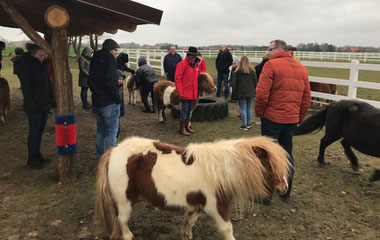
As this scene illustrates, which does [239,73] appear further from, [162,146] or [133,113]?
[162,146]

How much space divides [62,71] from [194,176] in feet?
8.60

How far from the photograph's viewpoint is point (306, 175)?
176 inches

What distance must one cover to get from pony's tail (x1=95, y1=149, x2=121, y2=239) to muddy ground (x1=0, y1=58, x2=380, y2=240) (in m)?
0.33

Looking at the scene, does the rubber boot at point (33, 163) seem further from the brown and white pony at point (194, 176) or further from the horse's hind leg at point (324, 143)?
the horse's hind leg at point (324, 143)

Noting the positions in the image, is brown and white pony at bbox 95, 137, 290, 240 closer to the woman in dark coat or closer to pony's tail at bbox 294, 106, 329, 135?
pony's tail at bbox 294, 106, 329, 135

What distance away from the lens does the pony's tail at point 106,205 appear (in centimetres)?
259

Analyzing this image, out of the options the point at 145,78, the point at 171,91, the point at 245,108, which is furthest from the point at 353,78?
the point at 145,78

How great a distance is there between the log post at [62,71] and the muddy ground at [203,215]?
25 centimetres

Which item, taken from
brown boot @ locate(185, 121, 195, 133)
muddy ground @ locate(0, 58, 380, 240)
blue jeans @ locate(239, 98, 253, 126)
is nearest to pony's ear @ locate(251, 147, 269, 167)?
muddy ground @ locate(0, 58, 380, 240)

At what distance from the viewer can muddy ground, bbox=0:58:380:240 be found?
3.01 metres

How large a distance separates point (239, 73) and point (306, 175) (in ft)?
10.5

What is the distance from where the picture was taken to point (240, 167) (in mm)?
2371

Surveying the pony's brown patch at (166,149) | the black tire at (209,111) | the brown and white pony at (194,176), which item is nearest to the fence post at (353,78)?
the black tire at (209,111)

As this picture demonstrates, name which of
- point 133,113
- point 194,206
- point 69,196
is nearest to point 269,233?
point 194,206
